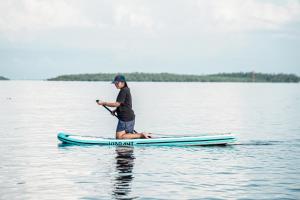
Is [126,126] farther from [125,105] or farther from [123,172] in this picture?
[123,172]

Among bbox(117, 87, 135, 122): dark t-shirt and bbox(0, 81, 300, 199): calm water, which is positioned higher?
bbox(117, 87, 135, 122): dark t-shirt

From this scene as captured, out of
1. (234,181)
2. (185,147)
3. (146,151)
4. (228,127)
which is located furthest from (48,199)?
(228,127)

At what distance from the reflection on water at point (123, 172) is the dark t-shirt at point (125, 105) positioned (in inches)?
47.9

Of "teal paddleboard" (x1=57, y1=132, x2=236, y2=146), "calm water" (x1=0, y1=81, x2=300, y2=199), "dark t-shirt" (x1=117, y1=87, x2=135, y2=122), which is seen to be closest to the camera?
"calm water" (x1=0, y1=81, x2=300, y2=199)

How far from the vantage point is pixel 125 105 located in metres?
22.2

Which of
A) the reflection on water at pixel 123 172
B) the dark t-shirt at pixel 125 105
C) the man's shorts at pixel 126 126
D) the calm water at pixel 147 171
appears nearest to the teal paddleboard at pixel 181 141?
the calm water at pixel 147 171

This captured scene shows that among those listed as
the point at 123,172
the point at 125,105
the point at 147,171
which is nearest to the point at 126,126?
the point at 125,105

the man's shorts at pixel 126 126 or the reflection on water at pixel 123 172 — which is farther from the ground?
the man's shorts at pixel 126 126

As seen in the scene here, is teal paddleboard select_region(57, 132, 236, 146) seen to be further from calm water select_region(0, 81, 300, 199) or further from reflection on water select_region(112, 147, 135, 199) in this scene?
reflection on water select_region(112, 147, 135, 199)

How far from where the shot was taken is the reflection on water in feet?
49.0

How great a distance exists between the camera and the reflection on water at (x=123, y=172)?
1495cm

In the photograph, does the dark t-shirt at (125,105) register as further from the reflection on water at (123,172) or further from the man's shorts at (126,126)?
the reflection on water at (123,172)

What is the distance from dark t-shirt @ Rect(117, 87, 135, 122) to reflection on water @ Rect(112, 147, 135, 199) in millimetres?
1218

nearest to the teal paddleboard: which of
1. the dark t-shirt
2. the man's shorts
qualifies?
the man's shorts
